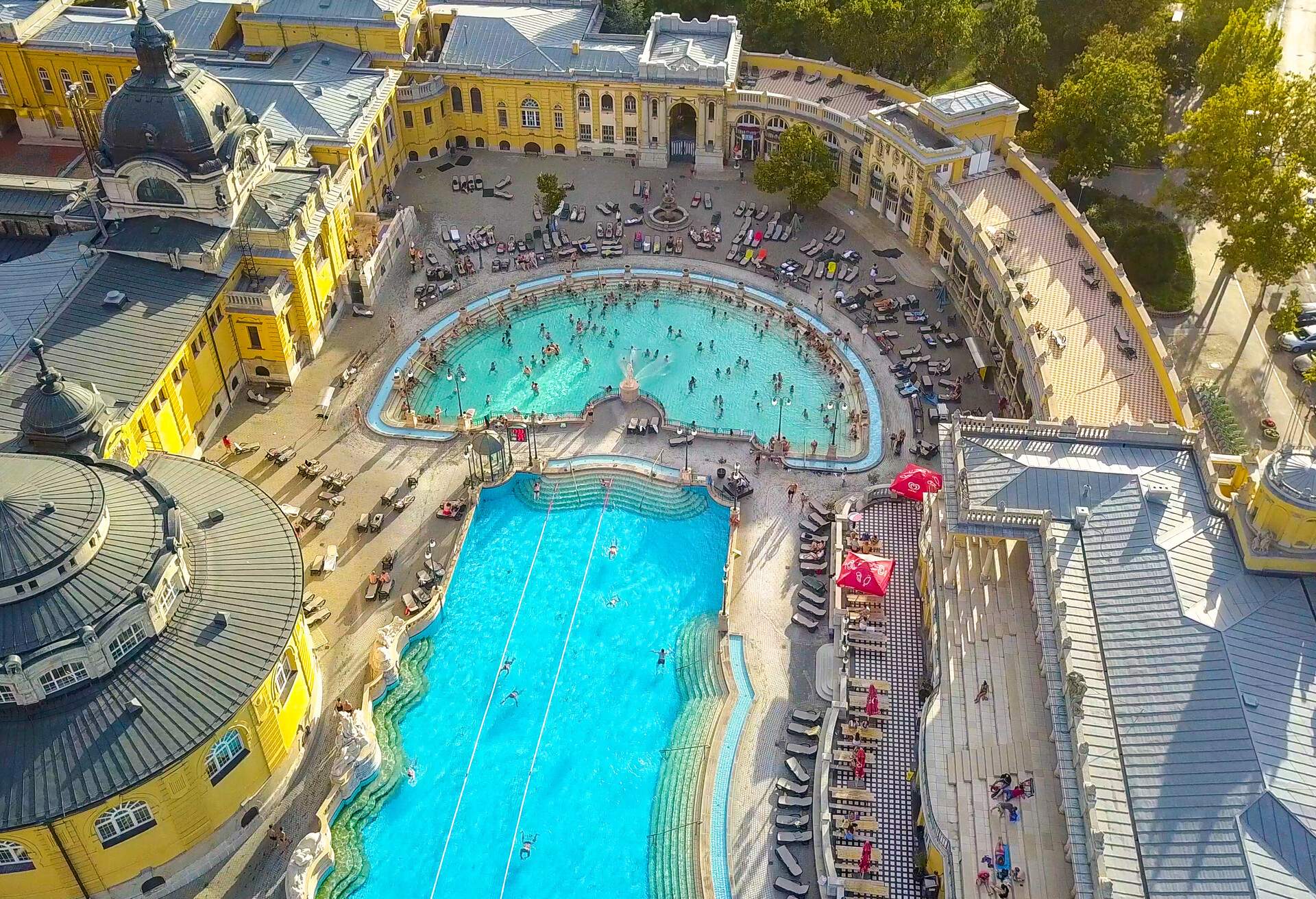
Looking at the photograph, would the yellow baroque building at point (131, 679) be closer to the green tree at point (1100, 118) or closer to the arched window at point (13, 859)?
the arched window at point (13, 859)

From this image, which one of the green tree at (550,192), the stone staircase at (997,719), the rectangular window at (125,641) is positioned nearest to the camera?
the rectangular window at (125,641)

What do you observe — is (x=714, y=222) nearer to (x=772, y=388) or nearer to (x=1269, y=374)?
(x=772, y=388)

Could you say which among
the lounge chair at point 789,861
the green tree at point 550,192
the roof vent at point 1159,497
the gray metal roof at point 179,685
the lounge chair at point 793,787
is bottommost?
the lounge chair at point 789,861

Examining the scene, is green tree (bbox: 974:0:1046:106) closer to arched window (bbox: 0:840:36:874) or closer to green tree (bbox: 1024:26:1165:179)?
green tree (bbox: 1024:26:1165:179)

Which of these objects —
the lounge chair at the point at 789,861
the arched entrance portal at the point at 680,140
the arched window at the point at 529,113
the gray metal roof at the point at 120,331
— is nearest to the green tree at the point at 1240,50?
the arched entrance portal at the point at 680,140

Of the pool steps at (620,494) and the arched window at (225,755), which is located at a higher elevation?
the arched window at (225,755)

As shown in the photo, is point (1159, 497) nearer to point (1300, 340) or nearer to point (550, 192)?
point (1300, 340)
